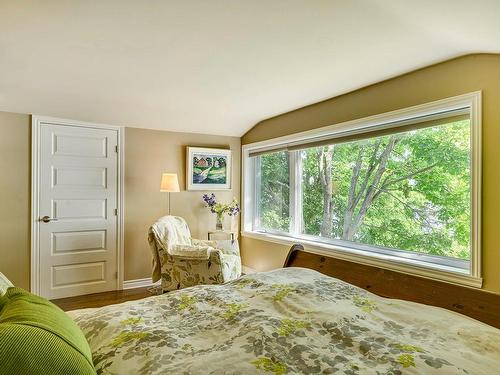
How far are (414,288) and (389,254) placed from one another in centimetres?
124

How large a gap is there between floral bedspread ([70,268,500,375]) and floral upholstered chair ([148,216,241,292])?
175cm

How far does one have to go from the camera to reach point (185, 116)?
4.00m

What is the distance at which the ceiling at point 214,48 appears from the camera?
72.4 inches

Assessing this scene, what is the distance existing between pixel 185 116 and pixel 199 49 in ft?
5.47

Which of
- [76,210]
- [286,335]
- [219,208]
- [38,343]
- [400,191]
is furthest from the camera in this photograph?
[219,208]

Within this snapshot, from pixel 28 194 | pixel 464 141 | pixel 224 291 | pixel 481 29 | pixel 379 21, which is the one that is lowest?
pixel 224 291

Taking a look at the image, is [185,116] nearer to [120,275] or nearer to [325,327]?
[120,275]

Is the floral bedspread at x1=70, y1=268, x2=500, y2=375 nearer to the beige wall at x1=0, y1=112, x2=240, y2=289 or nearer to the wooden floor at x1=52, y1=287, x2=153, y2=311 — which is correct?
the wooden floor at x1=52, y1=287, x2=153, y2=311

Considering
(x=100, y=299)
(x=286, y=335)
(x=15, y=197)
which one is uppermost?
(x=15, y=197)

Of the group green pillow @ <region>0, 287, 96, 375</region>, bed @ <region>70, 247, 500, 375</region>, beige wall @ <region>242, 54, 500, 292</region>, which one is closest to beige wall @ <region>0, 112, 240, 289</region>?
beige wall @ <region>242, 54, 500, 292</region>

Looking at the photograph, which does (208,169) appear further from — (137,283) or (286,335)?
(286,335)

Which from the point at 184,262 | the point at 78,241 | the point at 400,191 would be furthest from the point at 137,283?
the point at 400,191

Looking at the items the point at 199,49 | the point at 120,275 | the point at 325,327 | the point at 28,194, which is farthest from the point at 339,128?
the point at 28,194

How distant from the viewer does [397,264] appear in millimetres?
2658
